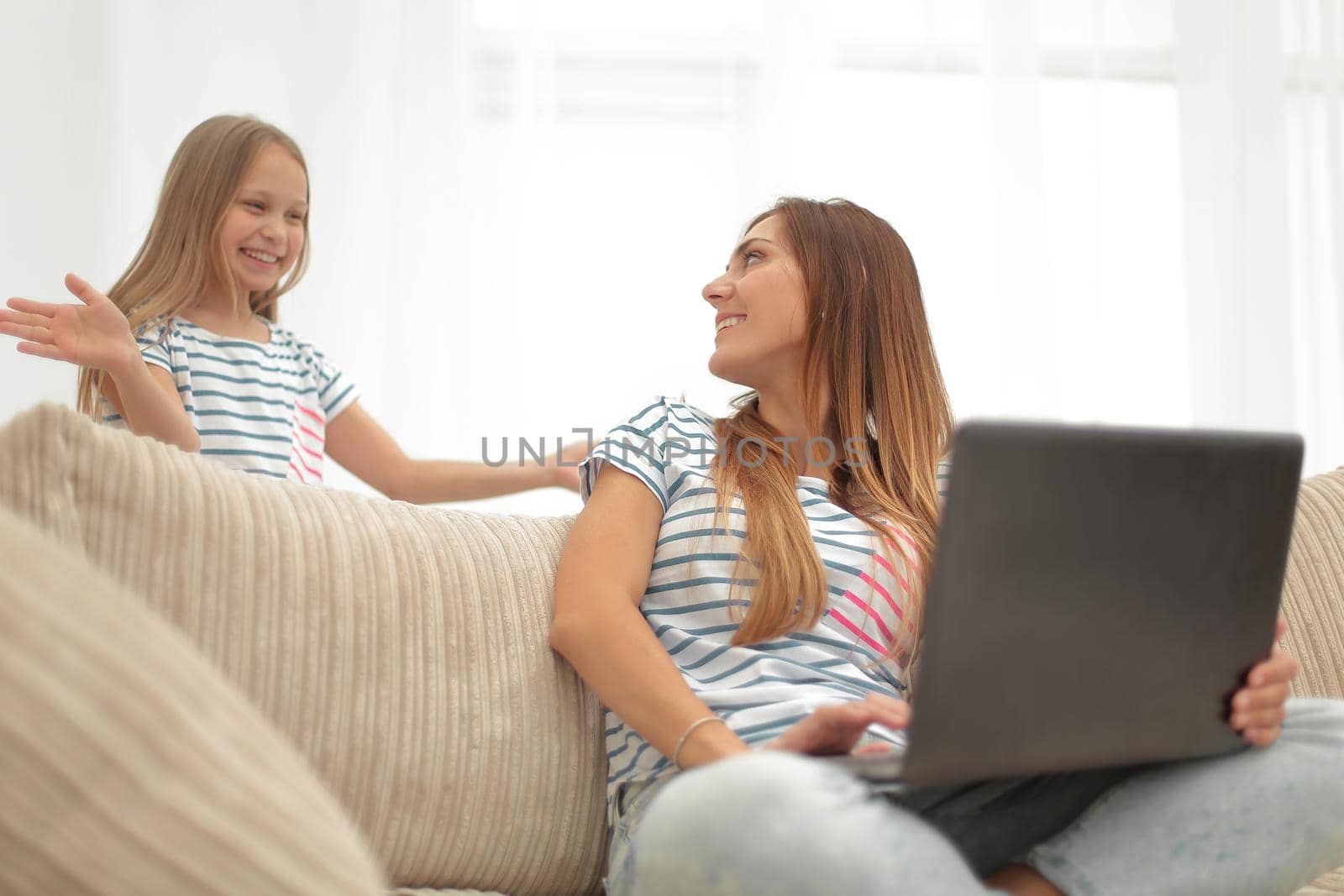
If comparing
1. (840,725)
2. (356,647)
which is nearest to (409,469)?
(356,647)

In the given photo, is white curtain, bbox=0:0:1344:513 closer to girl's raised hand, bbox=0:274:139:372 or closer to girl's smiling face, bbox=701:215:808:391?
girl's raised hand, bbox=0:274:139:372

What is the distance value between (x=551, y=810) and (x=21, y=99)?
1.82 m

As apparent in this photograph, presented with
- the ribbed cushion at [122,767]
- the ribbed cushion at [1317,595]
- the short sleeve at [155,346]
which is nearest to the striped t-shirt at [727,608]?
the ribbed cushion at [122,767]

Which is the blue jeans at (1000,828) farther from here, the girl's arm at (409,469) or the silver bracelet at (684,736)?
the girl's arm at (409,469)

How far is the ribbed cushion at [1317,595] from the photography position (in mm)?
1473

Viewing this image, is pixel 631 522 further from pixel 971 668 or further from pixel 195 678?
pixel 195 678

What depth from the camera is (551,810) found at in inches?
43.4

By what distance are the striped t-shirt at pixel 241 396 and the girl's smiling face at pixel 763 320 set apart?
68cm

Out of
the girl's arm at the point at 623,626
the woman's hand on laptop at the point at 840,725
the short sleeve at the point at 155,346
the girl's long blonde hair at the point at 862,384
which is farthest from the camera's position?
the short sleeve at the point at 155,346

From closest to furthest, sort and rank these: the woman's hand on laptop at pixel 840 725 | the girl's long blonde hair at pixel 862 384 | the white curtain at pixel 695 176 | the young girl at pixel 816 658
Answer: the young girl at pixel 816 658, the woman's hand on laptop at pixel 840 725, the girl's long blonde hair at pixel 862 384, the white curtain at pixel 695 176

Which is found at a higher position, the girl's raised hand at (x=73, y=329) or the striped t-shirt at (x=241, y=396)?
the girl's raised hand at (x=73, y=329)

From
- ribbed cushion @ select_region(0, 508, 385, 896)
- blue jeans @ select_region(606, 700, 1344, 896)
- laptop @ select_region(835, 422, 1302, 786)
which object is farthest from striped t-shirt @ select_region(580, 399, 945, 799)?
ribbed cushion @ select_region(0, 508, 385, 896)

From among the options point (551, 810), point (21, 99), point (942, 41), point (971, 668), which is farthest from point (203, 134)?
point (942, 41)

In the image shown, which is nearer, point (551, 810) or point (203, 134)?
point (551, 810)
